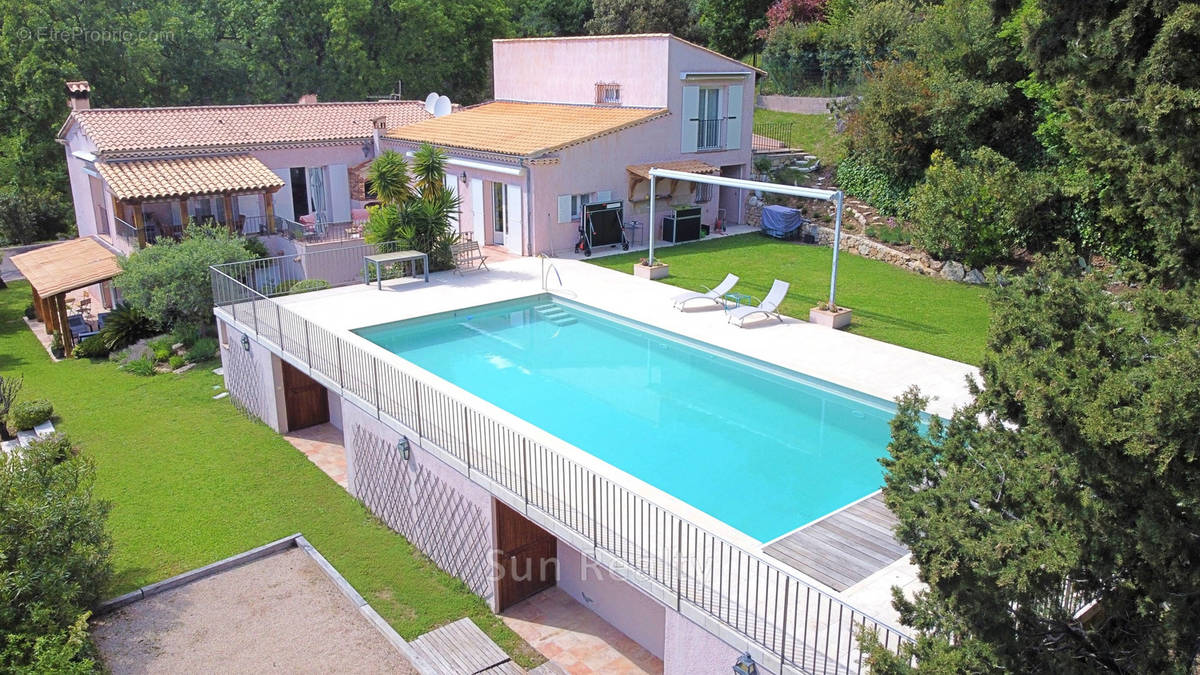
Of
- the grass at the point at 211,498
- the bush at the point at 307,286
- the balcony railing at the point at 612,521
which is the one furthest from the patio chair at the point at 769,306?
the bush at the point at 307,286

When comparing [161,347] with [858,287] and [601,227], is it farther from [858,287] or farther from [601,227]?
[858,287]

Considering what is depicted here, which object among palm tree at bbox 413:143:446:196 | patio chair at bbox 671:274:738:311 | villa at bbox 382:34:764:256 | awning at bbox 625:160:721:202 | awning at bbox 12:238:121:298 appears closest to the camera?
patio chair at bbox 671:274:738:311

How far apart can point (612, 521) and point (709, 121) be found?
2148cm

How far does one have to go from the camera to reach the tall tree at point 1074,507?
201 inches

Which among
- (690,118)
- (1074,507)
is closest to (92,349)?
(690,118)

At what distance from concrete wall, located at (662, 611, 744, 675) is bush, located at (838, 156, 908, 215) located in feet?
69.8

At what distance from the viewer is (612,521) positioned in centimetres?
984

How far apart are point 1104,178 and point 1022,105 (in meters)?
5.41

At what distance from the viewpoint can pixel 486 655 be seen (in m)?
10.5

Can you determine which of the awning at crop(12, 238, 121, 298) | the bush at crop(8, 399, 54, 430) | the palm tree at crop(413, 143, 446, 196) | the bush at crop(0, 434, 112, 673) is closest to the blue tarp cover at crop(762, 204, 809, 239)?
the palm tree at crop(413, 143, 446, 196)

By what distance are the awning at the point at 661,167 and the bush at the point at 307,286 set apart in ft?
32.5

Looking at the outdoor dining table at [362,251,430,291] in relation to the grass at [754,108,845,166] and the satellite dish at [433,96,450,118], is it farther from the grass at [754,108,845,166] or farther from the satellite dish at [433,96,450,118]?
the grass at [754,108,845,166]

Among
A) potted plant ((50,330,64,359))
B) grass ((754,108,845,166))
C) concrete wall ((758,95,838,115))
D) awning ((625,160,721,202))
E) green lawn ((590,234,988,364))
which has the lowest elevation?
potted plant ((50,330,64,359))

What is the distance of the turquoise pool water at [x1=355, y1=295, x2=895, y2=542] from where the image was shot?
12.3m
